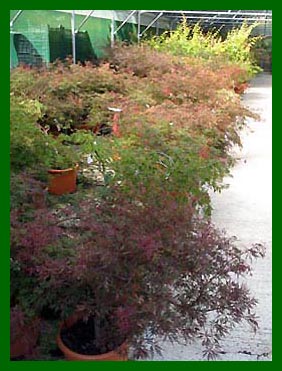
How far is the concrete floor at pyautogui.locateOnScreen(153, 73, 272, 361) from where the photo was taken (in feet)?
9.11

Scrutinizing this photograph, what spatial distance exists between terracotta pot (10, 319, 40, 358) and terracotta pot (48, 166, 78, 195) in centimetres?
207

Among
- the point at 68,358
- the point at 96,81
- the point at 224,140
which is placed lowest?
the point at 68,358

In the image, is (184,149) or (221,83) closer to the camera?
(184,149)

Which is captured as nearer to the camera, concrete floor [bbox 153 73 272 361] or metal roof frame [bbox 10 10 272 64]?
concrete floor [bbox 153 73 272 361]

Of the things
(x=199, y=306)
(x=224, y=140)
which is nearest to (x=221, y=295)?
(x=199, y=306)

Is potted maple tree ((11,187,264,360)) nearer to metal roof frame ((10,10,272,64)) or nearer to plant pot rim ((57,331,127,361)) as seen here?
plant pot rim ((57,331,127,361))

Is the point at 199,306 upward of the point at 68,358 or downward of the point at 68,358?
upward

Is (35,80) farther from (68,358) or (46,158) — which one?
(68,358)

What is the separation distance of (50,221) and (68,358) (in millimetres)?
658

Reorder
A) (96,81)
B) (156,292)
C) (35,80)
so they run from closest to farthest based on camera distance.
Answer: (156,292) < (35,80) < (96,81)

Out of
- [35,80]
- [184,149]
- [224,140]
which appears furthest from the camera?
[35,80]

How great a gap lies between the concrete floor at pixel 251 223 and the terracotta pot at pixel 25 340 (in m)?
0.62

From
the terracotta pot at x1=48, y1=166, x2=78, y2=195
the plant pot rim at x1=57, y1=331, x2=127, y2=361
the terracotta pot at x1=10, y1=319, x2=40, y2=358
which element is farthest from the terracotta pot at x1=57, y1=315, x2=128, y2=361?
the terracotta pot at x1=48, y1=166, x2=78, y2=195

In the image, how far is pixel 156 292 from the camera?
2201 millimetres
